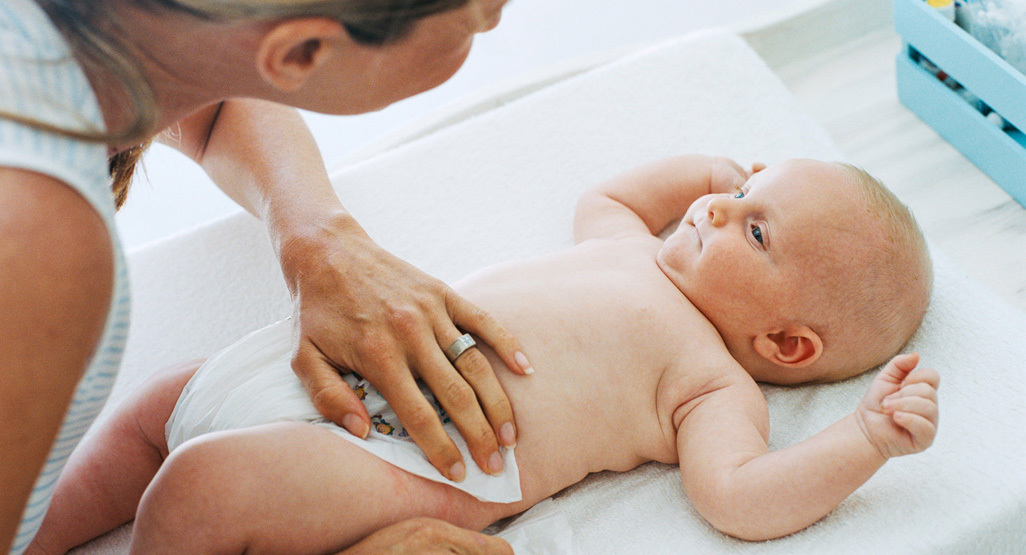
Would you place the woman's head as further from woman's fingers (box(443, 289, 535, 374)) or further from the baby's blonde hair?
the baby's blonde hair

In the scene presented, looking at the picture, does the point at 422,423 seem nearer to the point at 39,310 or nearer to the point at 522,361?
the point at 522,361

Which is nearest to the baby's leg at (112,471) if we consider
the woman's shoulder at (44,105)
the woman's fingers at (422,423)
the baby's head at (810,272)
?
the woman's fingers at (422,423)

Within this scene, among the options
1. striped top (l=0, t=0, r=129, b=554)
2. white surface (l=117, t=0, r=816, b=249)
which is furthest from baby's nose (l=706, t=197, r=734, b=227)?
white surface (l=117, t=0, r=816, b=249)

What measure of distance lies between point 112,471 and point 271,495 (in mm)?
370

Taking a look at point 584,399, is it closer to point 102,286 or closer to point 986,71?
point 102,286

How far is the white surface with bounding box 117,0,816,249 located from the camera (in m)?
2.03

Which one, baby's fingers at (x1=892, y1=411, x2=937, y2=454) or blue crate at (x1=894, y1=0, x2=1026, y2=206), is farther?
blue crate at (x1=894, y1=0, x2=1026, y2=206)

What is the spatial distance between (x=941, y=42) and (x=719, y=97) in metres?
0.45

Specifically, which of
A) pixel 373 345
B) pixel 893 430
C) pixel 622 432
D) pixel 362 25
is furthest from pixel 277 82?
pixel 893 430

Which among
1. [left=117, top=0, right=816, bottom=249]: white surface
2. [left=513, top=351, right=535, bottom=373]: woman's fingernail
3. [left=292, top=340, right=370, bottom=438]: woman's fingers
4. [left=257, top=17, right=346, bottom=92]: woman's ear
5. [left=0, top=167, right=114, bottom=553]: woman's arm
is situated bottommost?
[left=117, top=0, right=816, bottom=249]: white surface

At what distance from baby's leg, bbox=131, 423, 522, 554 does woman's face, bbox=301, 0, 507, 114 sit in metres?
0.40

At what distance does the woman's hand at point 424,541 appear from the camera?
3.05 ft

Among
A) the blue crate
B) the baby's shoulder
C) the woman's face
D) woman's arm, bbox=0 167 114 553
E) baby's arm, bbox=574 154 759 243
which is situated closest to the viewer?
woman's arm, bbox=0 167 114 553

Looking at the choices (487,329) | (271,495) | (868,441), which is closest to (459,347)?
(487,329)
